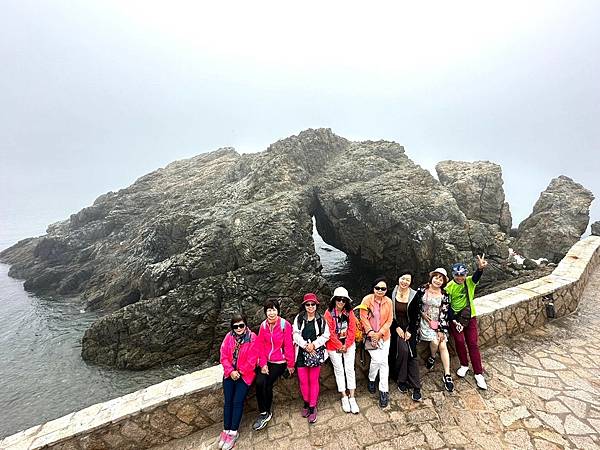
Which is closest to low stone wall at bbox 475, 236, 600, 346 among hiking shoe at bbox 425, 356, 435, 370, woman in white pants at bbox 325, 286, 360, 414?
hiking shoe at bbox 425, 356, 435, 370

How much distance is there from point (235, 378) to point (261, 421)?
0.88 m

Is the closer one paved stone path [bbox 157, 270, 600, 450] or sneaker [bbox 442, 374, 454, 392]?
paved stone path [bbox 157, 270, 600, 450]

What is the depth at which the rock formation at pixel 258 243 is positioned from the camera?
15.7 metres

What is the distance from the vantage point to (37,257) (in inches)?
1486

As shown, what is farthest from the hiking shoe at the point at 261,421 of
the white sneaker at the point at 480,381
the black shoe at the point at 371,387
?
the white sneaker at the point at 480,381

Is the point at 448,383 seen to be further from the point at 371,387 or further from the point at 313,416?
the point at 313,416

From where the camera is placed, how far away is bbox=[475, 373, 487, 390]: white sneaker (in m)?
4.91

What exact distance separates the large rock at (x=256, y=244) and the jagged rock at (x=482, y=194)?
1.12m

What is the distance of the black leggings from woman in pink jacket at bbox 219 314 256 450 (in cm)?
18

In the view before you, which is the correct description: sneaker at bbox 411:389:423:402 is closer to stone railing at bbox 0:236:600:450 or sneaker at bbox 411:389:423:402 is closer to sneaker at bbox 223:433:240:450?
sneaker at bbox 223:433:240:450

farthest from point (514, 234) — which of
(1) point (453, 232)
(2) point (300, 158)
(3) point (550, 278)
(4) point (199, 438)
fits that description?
(4) point (199, 438)

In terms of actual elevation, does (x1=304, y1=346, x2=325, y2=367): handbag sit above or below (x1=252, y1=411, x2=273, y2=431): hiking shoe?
above

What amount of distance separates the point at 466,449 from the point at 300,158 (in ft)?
74.3

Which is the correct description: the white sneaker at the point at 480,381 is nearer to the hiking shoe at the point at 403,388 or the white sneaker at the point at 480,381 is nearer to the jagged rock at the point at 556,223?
the hiking shoe at the point at 403,388
